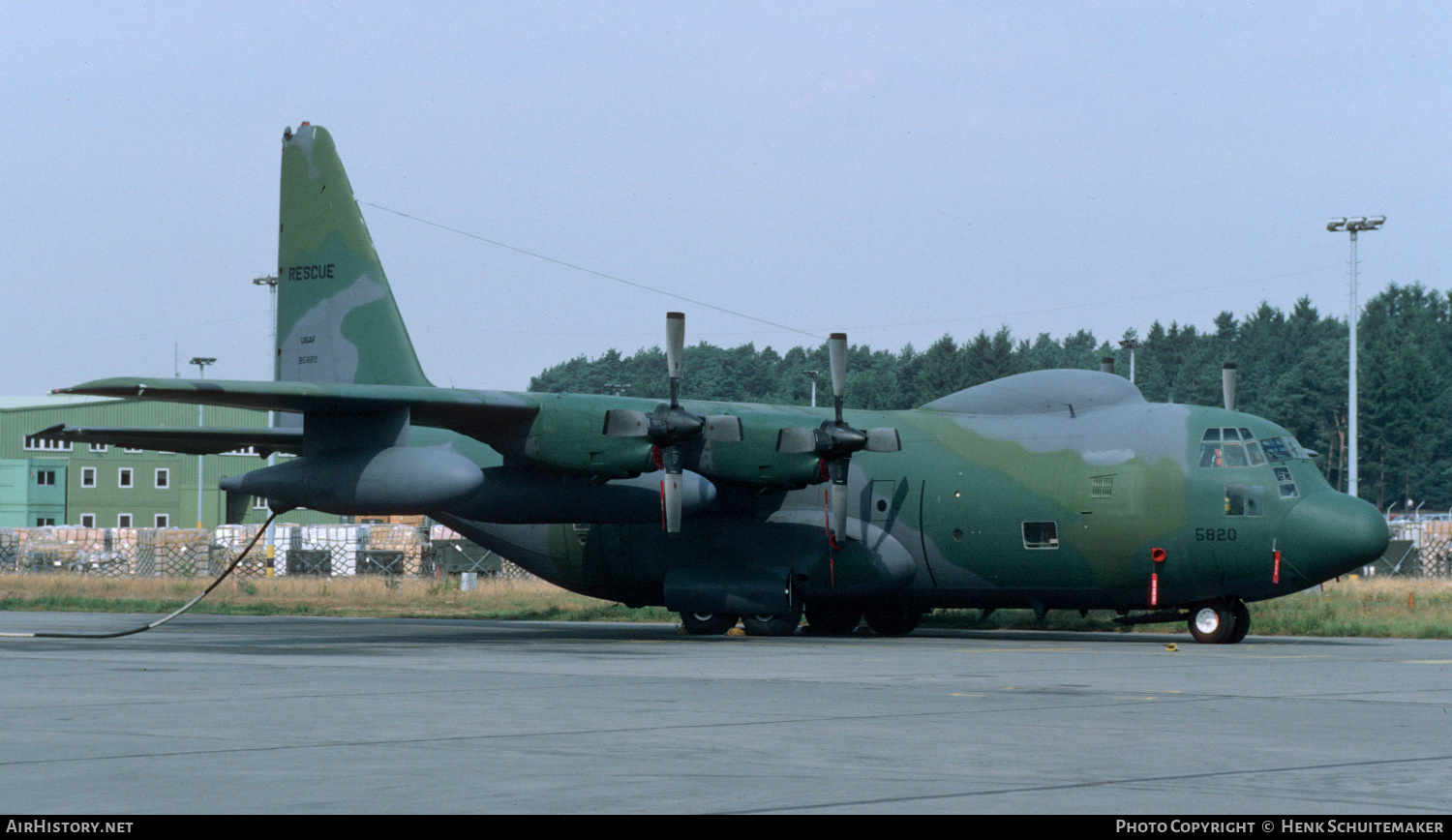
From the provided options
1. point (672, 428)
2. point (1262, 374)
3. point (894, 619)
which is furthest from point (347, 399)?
point (1262, 374)

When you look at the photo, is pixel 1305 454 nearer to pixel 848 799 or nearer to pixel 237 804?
pixel 848 799

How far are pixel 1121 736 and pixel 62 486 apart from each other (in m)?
93.9

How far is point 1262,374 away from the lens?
15950 cm

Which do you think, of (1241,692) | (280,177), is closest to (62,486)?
(280,177)

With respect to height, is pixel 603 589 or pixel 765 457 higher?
pixel 765 457

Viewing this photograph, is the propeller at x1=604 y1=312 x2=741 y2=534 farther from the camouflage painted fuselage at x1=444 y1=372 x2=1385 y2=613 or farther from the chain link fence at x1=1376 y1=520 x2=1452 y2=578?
the chain link fence at x1=1376 y1=520 x2=1452 y2=578

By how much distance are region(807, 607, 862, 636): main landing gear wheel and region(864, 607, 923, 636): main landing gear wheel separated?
→ 0.27 m

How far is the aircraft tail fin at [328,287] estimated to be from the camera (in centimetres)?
3045

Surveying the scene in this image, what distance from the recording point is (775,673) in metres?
19.2

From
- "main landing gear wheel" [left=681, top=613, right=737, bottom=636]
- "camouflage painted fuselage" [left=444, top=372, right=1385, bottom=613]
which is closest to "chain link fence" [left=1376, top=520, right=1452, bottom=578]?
"camouflage painted fuselage" [left=444, top=372, right=1385, bottom=613]

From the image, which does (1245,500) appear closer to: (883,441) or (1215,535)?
(1215,535)

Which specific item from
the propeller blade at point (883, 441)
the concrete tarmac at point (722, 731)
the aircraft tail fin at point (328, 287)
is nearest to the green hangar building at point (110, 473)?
the aircraft tail fin at point (328, 287)

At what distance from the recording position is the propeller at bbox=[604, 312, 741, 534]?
25.5 m

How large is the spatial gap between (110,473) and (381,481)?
80977mm
